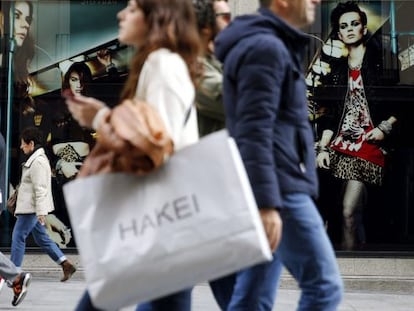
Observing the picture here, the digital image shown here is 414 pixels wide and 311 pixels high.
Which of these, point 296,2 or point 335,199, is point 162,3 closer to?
point 296,2

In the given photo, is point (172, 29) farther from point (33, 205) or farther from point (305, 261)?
point (33, 205)

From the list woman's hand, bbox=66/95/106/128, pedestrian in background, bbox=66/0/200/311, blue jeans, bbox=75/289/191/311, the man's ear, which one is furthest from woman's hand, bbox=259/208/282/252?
the man's ear

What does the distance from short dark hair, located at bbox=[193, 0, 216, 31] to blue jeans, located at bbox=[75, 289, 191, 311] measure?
1.25 metres

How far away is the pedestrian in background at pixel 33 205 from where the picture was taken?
8414 mm

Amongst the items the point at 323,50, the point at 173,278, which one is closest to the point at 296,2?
the point at 173,278

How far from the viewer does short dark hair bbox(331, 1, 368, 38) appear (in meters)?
9.78

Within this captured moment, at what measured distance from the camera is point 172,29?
10.4ft

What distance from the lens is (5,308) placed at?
7098 millimetres

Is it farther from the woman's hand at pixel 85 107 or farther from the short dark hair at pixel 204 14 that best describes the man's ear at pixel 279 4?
the woman's hand at pixel 85 107

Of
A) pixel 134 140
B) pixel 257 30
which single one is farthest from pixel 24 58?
pixel 134 140

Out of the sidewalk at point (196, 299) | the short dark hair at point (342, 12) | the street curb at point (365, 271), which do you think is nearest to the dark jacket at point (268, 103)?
the sidewalk at point (196, 299)

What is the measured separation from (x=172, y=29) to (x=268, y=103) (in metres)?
0.49

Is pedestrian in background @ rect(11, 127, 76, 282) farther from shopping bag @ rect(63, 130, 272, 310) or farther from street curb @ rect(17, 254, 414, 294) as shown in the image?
shopping bag @ rect(63, 130, 272, 310)

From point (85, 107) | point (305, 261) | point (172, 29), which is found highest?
point (172, 29)
